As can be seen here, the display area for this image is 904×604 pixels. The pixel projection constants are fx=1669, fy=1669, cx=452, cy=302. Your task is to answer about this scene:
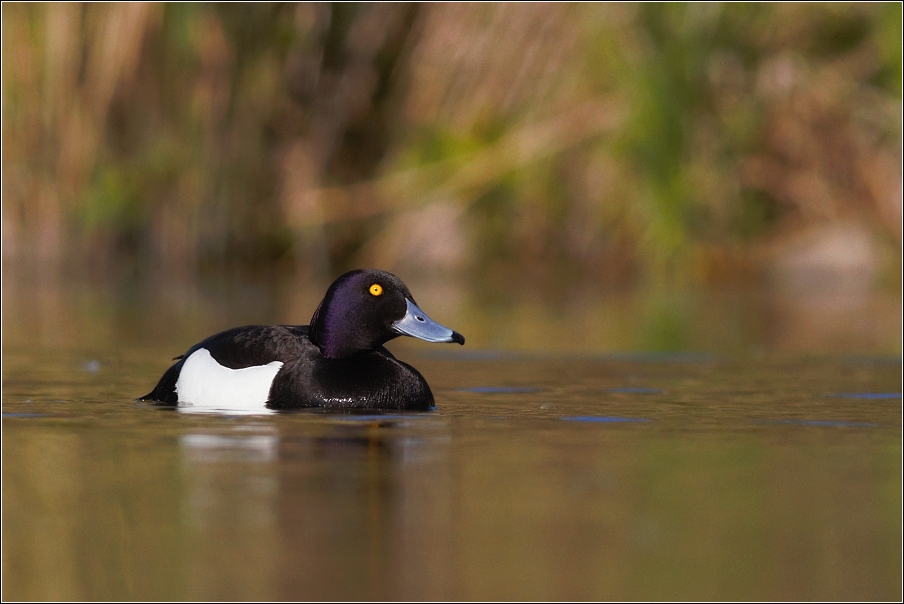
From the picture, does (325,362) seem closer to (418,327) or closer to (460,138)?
Answer: (418,327)

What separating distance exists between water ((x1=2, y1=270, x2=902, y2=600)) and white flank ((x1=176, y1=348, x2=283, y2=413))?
0.18 metres

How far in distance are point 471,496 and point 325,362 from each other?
2.14 m

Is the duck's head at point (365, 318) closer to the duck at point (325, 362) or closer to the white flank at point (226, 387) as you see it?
the duck at point (325, 362)

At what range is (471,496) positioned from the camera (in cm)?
456

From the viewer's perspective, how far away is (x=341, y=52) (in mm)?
17359

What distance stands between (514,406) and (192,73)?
30.2ft

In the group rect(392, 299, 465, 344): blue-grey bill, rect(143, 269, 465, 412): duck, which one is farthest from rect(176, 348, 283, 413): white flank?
rect(392, 299, 465, 344): blue-grey bill

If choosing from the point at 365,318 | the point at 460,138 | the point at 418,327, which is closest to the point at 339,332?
the point at 365,318

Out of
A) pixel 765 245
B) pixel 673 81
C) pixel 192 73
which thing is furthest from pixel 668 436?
pixel 765 245

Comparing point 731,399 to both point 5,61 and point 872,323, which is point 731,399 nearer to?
point 872,323

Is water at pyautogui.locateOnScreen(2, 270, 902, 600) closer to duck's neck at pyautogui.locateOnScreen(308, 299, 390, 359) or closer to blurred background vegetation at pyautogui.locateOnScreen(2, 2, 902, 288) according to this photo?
duck's neck at pyautogui.locateOnScreen(308, 299, 390, 359)

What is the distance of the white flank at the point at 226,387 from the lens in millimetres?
6531

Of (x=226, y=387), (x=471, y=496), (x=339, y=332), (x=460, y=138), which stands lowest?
(x=471, y=496)

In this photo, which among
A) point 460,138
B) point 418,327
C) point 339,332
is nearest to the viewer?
point 339,332
